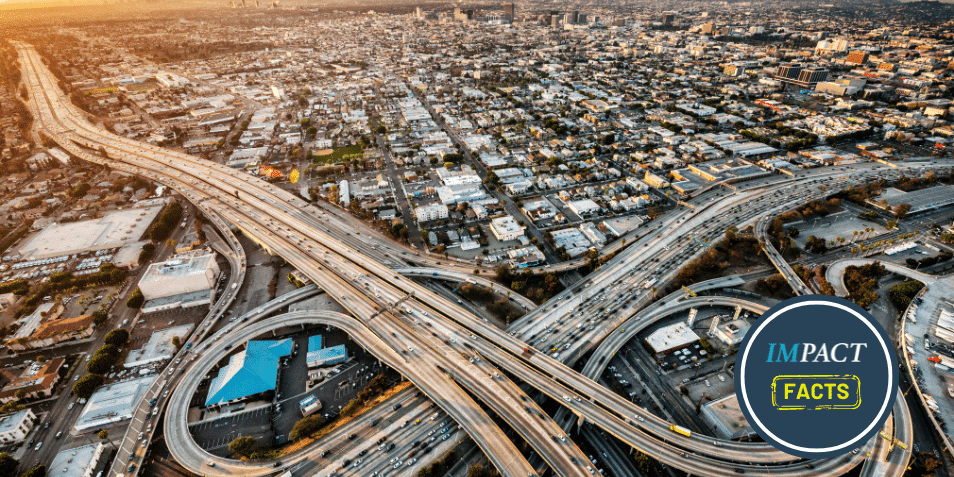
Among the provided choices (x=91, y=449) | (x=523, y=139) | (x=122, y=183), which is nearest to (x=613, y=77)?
(x=523, y=139)

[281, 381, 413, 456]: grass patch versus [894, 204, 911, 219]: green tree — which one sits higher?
[894, 204, 911, 219]: green tree

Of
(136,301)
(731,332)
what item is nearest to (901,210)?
(731,332)

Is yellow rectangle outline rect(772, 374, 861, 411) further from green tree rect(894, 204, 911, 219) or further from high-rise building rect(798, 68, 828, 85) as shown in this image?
Result: high-rise building rect(798, 68, 828, 85)

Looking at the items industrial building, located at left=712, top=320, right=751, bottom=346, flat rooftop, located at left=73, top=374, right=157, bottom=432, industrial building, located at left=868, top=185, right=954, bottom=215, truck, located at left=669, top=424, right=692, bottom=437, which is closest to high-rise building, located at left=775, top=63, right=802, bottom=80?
industrial building, located at left=868, top=185, right=954, bottom=215

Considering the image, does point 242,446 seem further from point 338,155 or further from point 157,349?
point 338,155

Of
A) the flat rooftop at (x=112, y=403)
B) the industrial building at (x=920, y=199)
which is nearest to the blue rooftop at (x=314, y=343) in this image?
the flat rooftop at (x=112, y=403)

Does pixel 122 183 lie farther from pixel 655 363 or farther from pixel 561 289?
pixel 655 363
